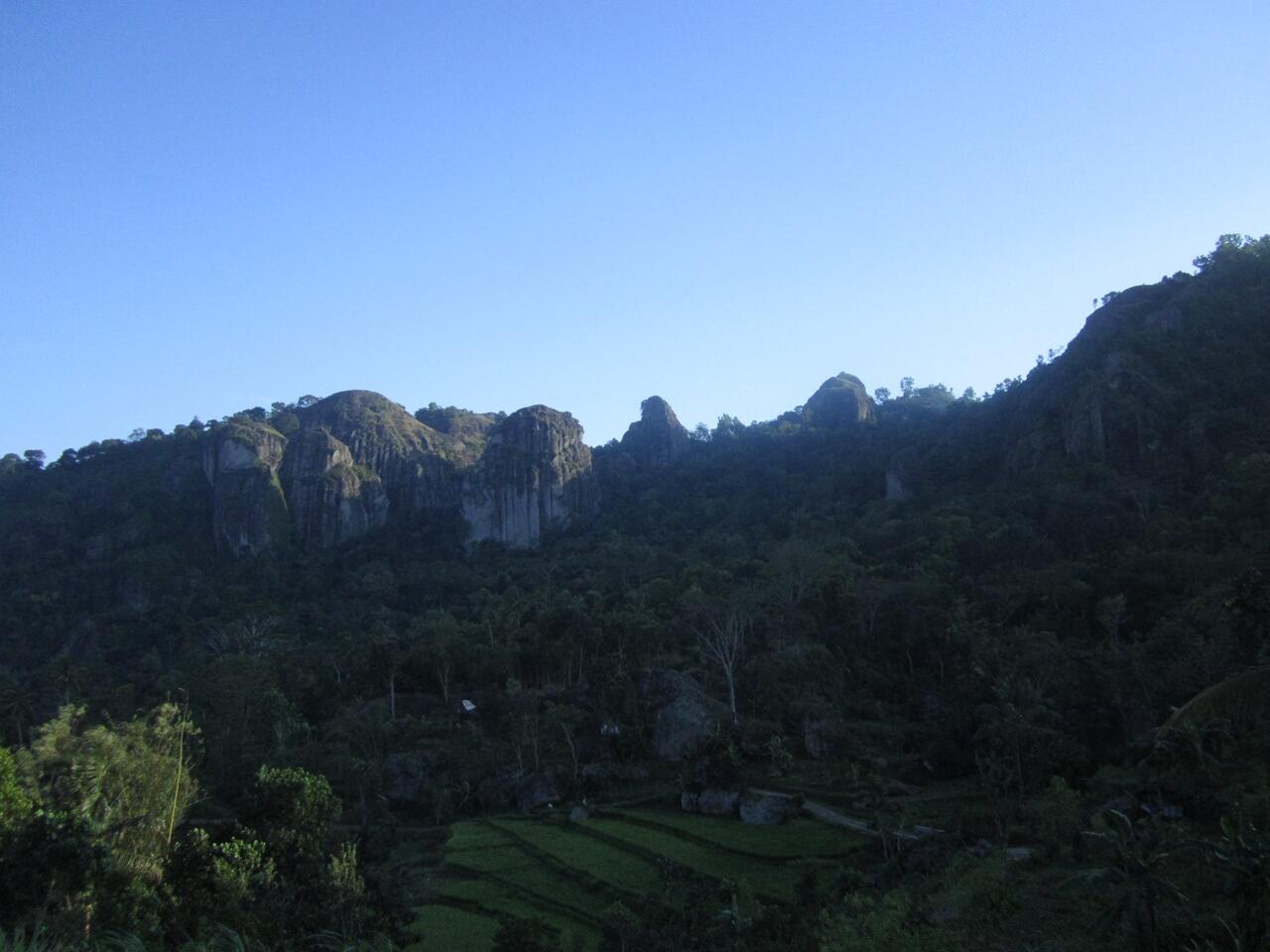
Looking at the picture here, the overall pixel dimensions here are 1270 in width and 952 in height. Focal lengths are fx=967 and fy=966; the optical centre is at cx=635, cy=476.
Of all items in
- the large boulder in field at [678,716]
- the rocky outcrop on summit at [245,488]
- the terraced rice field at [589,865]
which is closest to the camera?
the terraced rice field at [589,865]

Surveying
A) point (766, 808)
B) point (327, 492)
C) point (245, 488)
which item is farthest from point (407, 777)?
point (327, 492)

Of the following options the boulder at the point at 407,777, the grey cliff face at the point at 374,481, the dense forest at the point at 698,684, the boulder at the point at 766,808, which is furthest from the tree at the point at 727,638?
the grey cliff face at the point at 374,481

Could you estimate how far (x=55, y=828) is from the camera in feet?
65.5

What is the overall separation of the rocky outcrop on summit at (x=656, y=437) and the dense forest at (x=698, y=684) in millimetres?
7142

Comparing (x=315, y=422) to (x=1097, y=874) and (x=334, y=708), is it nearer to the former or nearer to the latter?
(x=334, y=708)

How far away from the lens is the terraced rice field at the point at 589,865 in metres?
32.2

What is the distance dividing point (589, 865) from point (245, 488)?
84.6m

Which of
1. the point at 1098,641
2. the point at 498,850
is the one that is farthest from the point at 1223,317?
the point at 498,850

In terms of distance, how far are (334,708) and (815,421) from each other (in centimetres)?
8111

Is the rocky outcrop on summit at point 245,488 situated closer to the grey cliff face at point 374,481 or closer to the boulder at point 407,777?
the grey cliff face at point 374,481

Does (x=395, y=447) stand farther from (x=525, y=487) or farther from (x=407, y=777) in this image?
(x=407, y=777)

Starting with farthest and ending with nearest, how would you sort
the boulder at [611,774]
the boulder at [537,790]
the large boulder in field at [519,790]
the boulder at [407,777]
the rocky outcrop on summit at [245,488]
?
the rocky outcrop on summit at [245,488] < the boulder at [407,777] < the boulder at [611,774] < the large boulder in field at [519,790] < the boulder at [537,790]

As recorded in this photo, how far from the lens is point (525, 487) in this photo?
106 m

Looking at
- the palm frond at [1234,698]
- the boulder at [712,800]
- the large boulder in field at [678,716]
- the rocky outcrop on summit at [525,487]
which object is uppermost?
the rocky outcrop on summit at [525,487]
